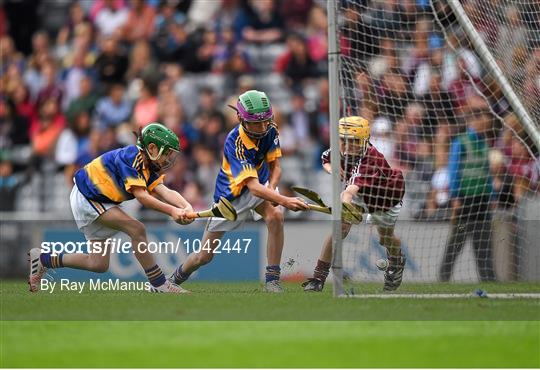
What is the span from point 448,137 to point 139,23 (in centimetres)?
775

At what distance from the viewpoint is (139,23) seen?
62.0 feet

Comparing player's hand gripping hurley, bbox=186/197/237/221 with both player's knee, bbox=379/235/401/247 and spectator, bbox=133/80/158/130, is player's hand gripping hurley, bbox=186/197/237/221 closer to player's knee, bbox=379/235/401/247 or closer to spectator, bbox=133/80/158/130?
player's knee, bbox=379/235/401/247

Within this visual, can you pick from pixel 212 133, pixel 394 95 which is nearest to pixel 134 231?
pixel 394 95

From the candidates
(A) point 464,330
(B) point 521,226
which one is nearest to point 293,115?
(B) point 521,226

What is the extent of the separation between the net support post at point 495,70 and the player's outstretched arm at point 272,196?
215cm

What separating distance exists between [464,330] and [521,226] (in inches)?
182

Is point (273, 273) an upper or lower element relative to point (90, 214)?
lower

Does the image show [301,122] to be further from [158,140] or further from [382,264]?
[158,140]

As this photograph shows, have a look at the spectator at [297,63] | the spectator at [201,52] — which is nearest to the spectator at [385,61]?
the spectator at [297,63]

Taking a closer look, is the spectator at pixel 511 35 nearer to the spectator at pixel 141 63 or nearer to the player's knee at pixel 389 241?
the player's knee at pixel 389 241

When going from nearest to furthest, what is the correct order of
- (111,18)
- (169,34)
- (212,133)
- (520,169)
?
(520,169) < (212,133) < (169,34) < (111,18)

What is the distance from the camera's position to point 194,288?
449 inches

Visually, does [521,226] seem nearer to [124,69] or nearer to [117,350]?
[117,350]

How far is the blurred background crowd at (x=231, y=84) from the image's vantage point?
39.3 feet
